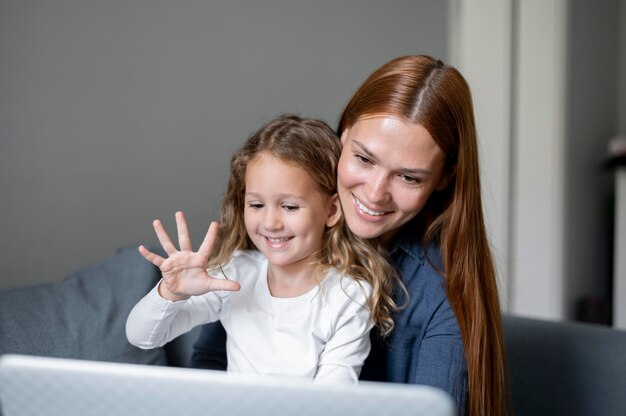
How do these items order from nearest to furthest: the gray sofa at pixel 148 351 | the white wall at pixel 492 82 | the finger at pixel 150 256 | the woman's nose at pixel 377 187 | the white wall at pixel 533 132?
the finger at pixel 150 256
the woman's nose at pixel 377 187
the gray sofa at pixel 148 351
the white wall at pixel 492 82
the white wall at pixel 533 132

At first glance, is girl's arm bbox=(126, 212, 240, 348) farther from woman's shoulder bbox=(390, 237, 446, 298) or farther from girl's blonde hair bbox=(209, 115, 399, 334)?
woman's shoulder bbox=(390, 237, 446, 298)

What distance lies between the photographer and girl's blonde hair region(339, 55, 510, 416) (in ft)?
4.43

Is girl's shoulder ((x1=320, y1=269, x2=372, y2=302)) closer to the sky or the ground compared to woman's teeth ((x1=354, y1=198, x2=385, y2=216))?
closer to the ground

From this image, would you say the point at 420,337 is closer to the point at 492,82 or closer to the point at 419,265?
the point at 419,265

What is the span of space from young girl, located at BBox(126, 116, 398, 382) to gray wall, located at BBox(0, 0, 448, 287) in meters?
0.64

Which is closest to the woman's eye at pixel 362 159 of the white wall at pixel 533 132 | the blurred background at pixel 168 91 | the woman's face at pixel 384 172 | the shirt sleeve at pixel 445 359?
the woman's face at pixel 384 172

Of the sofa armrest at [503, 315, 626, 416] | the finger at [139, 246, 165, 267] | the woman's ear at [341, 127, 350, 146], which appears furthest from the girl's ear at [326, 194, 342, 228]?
the sofa armrest at [503, 315, 626, 416]

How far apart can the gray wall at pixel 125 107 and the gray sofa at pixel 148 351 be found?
275 mm

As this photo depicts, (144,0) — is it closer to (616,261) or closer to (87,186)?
(87,186)

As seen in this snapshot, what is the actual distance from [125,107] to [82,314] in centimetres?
64

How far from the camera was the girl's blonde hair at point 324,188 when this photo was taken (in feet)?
4.57

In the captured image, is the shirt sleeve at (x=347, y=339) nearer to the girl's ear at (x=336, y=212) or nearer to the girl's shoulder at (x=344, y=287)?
the girl's shoulder at (x=344, y=287)

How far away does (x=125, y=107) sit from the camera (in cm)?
203

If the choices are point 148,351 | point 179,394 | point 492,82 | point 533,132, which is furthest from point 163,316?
point 533,132
